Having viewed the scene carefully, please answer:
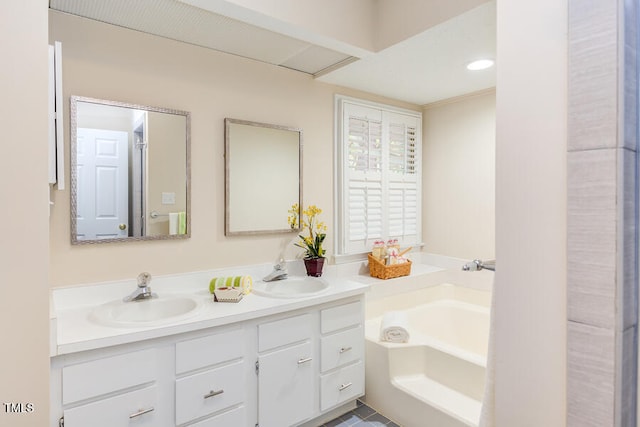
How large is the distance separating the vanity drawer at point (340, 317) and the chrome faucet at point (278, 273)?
412 millimetres

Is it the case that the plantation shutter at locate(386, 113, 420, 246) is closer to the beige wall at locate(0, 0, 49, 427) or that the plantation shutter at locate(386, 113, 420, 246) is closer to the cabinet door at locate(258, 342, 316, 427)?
the cabinet door at locate(258, 342, 316, 427)

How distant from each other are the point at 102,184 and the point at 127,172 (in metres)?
0.13

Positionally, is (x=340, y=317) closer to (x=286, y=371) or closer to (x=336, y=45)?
(x=286, y=371)

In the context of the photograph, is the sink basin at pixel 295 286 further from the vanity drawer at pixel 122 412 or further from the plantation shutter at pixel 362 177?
the vanity drawer at pixel 122 412

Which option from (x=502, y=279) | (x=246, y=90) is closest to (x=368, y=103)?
(x=246, y=90)

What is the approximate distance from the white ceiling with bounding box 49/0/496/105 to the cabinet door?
1715 millimetres

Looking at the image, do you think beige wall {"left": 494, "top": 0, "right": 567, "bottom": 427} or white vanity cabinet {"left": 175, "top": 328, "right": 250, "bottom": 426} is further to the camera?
white vanity cabinet {"left": 175, "top": 328, "right": 250, "bottom": 426}

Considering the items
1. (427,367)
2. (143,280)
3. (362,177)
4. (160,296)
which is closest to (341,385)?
(427,367)

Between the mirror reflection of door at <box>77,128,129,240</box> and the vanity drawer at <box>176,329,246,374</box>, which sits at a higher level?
the mirror reflection of door at <box>77,128,129,240</box>

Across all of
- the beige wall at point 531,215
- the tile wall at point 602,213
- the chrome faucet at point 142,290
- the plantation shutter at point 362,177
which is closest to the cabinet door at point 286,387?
the chrome faucet at point 142,290

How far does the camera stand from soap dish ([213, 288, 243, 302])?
5.98 feet

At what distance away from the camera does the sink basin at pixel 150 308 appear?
5.53 ft

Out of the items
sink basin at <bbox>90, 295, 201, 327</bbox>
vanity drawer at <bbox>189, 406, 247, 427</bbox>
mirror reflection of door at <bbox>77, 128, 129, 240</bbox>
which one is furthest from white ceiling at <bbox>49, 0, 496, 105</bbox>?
vanity drawer at <bbox>189, 406, 247, 427</bbox>

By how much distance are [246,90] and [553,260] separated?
6.48 feet
